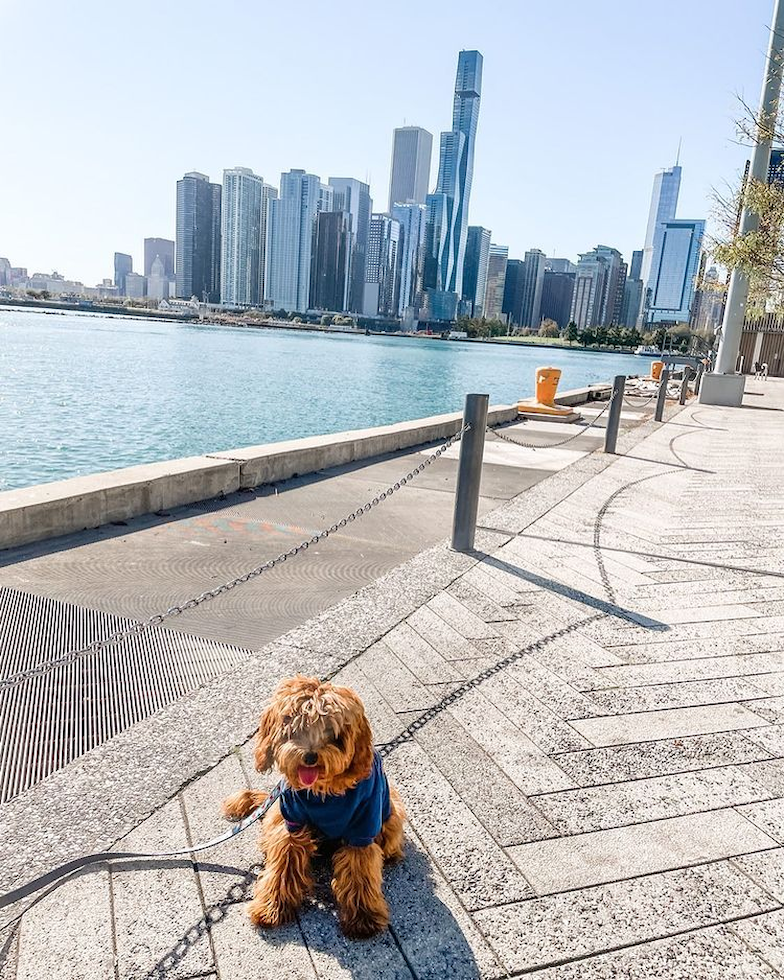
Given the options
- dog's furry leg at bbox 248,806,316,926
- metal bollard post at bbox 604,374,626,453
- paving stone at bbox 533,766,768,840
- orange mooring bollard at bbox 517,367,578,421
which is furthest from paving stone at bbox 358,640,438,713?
orange mooring bollard at bbox 517,367,578,421

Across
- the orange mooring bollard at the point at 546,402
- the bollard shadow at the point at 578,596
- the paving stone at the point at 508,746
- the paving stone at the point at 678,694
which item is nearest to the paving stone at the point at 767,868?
the paving stone at the point at 508,746

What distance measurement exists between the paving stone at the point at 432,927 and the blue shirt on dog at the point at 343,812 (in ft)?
0.90

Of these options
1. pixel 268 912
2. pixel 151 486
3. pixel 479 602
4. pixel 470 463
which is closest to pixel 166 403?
pixel 151 486

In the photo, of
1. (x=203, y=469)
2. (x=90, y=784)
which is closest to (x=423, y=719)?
(x=90, y=784)

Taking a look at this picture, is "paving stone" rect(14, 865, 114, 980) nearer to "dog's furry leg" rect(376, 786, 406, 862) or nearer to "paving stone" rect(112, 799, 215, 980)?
"paving stone" rect(112, 799, 215, 980)

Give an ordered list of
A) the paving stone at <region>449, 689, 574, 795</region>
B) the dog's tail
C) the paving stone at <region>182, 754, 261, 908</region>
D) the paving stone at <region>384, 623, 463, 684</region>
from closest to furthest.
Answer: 1. the paving stone at <region>182, 754, 261, 908</region>
2. the dog's tail
3. the paving stone at <region>449, 689, 574, 795</region>
4. the paving stone at <region>384, 623, 463, 684</region>

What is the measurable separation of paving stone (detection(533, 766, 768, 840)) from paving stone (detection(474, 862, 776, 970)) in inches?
11.7

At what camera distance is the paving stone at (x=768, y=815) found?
8.74ft

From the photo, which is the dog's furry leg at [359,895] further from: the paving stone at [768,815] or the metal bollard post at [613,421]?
the metal bollard post at [613,421]

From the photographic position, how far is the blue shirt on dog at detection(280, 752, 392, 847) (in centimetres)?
209

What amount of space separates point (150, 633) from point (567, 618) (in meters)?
2.60

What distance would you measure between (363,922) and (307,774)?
549 mm

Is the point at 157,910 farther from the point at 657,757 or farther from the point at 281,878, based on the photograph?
the point at 657,757

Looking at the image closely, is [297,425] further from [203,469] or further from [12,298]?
[12,298]
